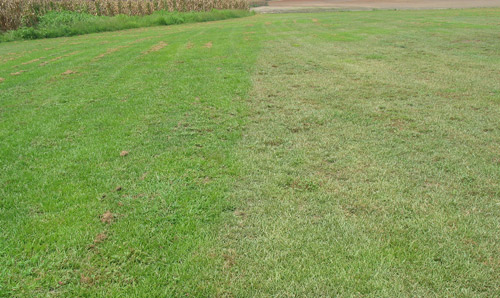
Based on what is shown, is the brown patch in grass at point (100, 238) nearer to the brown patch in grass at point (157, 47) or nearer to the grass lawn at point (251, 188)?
the grass lawn at point (251, 188)

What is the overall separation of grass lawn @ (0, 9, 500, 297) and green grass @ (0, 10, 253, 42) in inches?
Answer: 553

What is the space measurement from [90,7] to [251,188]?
90.4ft

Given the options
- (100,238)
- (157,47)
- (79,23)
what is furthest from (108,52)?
(79,23)

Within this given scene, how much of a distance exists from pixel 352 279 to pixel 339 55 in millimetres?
9964

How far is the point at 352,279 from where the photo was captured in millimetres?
2418

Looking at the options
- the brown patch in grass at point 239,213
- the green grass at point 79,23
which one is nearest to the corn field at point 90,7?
the green grass at point 79,23

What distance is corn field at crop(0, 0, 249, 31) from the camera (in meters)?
19.5

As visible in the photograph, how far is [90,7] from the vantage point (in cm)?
2548

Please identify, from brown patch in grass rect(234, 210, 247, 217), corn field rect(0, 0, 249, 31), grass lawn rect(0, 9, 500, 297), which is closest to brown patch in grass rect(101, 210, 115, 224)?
grass lawn rect(0, 9, 500, 297)

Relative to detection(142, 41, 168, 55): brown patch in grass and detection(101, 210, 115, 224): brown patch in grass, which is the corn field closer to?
detection(142, 41, 168, 55): brown patch in grass

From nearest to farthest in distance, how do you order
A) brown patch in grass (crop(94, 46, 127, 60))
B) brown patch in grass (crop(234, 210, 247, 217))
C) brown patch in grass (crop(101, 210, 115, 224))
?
1. brown patch in grass (crop(101, 210, 115, 224))
2. brown patch in grass (crop(234, 210, 247, 217))
3. brown patch in grass (crop(94, 46, 127, 60))

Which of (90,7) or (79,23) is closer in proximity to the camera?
(79,23)

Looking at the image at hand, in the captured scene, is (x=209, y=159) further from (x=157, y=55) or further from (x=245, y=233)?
(x=157, y=55)

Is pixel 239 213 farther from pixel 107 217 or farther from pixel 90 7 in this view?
pixel 90 7
